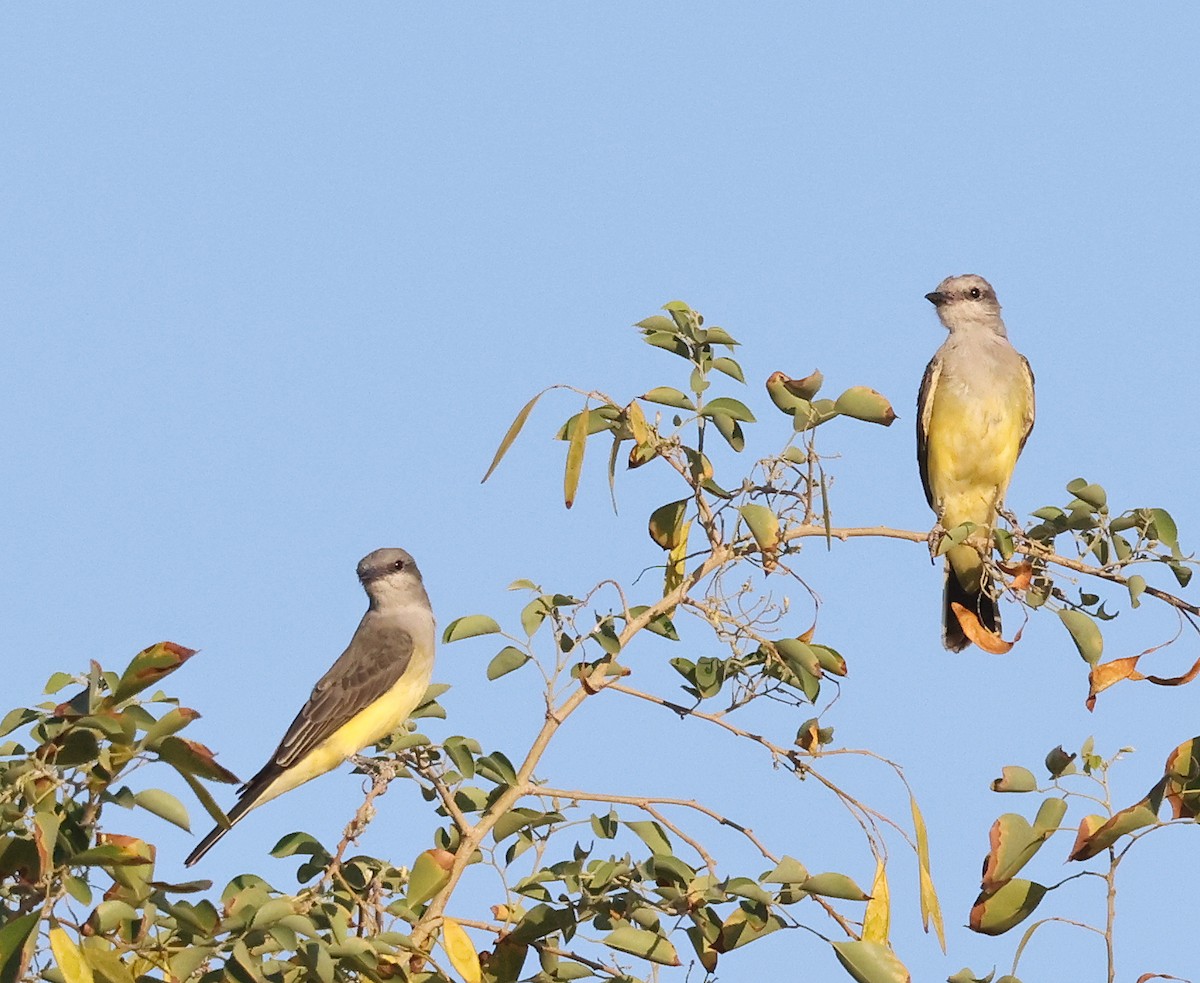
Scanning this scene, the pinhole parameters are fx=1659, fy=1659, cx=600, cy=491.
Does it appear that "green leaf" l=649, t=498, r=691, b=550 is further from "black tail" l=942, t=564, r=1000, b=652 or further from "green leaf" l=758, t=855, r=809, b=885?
"black tail" l=942, t=564, r=1000, b=652

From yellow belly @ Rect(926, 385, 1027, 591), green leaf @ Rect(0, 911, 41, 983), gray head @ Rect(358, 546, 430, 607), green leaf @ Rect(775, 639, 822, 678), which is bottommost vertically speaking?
green leaf @ Rect(0, 911, 41, 983)

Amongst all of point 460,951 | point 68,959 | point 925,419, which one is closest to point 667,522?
point 460,951

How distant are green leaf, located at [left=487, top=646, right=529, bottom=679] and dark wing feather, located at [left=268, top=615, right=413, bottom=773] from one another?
3412 mm

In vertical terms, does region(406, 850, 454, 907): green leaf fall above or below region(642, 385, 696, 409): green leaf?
below

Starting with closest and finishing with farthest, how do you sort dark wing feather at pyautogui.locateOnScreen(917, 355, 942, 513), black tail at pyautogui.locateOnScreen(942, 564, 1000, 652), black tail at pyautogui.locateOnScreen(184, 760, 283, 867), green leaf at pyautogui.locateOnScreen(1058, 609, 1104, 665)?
1. green leaf at pyautogui.locateOnScreen(1058, 609, 1104, 665)
2. black tail at pyautogui.locateOnScreen(184, 760, 283, 867)
3. black tail at pyautogui.locateOnScreen(942, 564, 1000, 652)
4. dark wing feather at pyautogui.locateOnScreen(917, 355, 942, 513)

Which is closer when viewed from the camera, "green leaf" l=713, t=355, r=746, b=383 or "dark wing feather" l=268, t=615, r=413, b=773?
"green leaf" l=713, t=355, r=746, b=383

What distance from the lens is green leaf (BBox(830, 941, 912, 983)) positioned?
11.3 feet

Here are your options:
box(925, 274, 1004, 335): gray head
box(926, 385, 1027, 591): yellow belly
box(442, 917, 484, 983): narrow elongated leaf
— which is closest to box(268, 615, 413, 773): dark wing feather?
box(926, 385, 1027, 591): yellow belly

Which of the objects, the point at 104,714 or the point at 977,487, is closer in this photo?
the point at 104,714

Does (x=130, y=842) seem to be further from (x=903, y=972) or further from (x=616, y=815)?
(x=903, y=972)

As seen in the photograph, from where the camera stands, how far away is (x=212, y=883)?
315 cm

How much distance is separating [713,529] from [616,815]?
29.1 inches

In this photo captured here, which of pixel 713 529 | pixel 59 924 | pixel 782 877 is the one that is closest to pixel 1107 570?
pixel 713 529

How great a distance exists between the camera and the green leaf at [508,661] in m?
4.20
